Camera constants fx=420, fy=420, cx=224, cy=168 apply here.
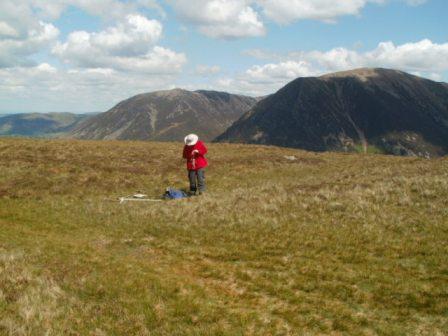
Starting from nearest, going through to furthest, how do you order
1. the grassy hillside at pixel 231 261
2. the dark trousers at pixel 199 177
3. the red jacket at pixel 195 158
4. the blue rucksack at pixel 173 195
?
the grassy hillside at pixel 231 261
the blue rucksack at pixel 173 195
the red jacket at pixel 195 158
the dark trousers at pixel 199 177

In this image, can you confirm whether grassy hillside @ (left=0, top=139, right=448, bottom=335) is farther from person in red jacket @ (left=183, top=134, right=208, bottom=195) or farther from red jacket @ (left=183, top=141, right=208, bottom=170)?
red jacket @ (left=183, top=141, right=208, bottom=170)

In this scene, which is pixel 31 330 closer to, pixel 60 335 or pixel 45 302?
pixel 60 335

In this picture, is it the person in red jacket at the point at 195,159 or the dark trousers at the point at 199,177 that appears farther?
the dark trousers at the point at 199,177

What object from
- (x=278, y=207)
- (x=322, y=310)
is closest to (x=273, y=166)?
(x=278, y=207)

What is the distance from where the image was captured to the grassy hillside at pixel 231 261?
10.8 meters

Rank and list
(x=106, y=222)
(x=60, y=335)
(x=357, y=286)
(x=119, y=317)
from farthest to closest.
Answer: (x=106, y=222)
(x=357, y=286)
(x=119, y=317)
(x=60, y=335)

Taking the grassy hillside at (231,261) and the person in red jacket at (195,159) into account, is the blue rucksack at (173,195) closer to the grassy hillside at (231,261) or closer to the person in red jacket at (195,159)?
the person in red jacket at (195,159)

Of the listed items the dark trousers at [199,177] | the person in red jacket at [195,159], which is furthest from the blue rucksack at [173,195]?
the person in red jacket at [195,159]

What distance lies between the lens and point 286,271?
1481cm

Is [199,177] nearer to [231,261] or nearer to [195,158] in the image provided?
[195,158]

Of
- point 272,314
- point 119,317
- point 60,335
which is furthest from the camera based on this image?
point 272,314

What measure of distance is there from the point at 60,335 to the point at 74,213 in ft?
52.6

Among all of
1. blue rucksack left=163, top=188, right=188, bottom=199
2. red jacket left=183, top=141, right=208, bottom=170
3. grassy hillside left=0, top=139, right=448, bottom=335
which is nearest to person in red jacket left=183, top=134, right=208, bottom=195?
red jacket left=183, top=141, right=208, bottom=170

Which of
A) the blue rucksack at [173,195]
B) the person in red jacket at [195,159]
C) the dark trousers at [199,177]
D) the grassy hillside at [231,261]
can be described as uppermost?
the person in red jacket at [195,159]
